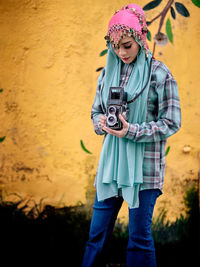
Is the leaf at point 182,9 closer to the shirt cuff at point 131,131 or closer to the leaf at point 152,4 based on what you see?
the leaf at point 152,4

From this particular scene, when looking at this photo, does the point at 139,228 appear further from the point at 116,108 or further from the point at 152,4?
the point at 152,4

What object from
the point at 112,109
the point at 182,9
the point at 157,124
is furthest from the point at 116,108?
the point at 182,9

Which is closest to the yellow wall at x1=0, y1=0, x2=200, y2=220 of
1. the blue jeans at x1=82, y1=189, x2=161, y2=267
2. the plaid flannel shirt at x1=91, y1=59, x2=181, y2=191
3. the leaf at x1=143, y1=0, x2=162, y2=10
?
the leaf at x1=143, y1=0, x2=162, y2=10

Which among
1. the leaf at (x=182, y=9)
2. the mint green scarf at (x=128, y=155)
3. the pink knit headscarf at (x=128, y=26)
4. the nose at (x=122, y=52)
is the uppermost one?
the leaf at (x=182, y=9)

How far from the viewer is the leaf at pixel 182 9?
8.47 ft

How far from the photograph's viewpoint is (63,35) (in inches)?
102

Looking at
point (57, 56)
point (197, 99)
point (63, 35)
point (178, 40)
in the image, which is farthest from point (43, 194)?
point (178, 40)

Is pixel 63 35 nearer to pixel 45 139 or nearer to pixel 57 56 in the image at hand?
pixel 57 56

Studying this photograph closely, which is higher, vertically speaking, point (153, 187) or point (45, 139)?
point (45, 139)

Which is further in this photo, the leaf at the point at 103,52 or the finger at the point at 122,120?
the leaf at the point at 103,52

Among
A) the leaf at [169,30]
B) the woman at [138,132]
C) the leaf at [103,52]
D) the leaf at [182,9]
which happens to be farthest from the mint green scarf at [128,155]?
the leaf at [182,9]

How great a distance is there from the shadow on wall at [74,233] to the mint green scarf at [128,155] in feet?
3.28

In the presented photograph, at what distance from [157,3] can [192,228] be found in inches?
80.9

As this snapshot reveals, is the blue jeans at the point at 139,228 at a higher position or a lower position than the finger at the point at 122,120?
lower
